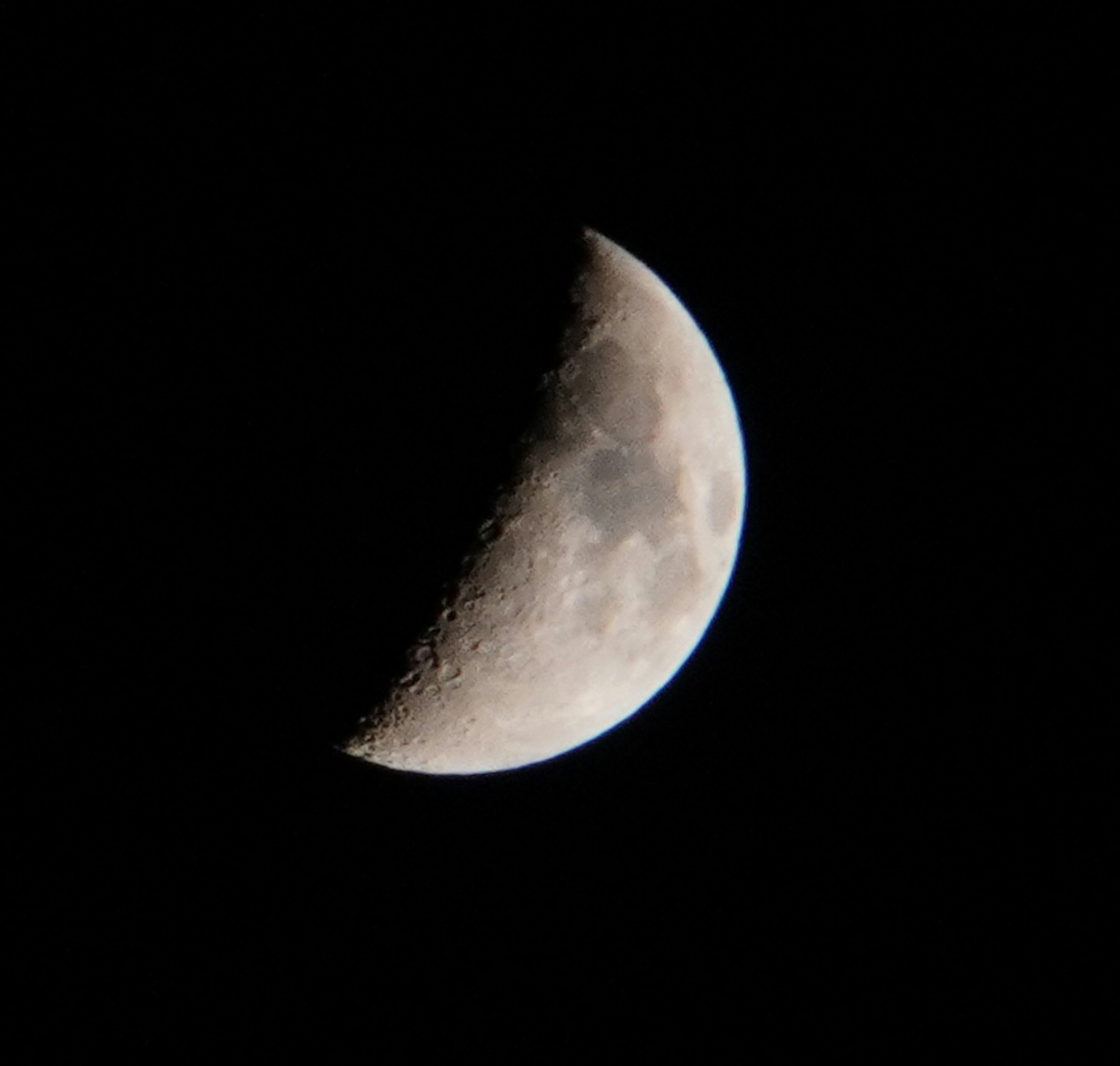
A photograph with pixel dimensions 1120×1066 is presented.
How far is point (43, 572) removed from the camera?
2600 mm

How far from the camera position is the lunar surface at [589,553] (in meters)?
2.78

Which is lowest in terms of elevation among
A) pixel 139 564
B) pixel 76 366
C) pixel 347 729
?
pixel 347 729

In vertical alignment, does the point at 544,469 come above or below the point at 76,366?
below

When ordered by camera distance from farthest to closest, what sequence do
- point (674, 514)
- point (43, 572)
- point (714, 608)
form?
1. point (714, 608)
2. point (674, 514)
3. point (43, 572)

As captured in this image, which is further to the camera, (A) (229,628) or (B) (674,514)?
(B) (674,514)

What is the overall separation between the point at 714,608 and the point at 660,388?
831 millimetres

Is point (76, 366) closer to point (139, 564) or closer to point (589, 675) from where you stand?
point (139, 564)

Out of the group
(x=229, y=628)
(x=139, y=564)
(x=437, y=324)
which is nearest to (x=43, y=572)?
(x=139, y=564)

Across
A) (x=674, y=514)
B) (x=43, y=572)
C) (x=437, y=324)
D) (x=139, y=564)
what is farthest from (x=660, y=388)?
(x=43, y=572)

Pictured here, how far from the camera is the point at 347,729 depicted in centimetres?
298

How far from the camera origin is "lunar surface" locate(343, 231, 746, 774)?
278 cm

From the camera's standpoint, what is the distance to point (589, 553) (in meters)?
2.80

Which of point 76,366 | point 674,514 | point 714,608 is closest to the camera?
point 76,366

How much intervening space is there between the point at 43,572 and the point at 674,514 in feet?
5.49
